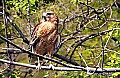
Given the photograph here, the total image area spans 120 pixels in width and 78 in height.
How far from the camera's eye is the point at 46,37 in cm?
525

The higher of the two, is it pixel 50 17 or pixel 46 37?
pixel 50 17

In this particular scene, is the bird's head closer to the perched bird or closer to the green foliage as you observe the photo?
the perched bird

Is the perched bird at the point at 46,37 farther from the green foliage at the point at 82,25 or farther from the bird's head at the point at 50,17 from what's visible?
the green foliage at the point at 82,25

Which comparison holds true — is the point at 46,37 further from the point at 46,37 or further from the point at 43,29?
the point at 43,29

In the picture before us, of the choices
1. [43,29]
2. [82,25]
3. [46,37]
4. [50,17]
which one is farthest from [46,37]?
[82,25]

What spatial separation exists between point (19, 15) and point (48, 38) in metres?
1.58

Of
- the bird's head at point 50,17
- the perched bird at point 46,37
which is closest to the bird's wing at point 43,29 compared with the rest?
the perched bird at point 46,37

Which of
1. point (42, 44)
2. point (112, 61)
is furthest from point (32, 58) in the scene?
point (112, 61)

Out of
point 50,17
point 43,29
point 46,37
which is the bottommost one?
point 46,37

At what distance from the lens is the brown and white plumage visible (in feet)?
17.1

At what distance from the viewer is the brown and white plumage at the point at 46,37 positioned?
520 centimetres

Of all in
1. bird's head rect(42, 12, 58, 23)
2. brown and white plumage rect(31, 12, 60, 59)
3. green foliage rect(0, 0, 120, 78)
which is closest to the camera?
brown and white plumage rect(31, 12, 60, 59)

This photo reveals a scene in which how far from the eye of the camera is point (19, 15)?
6672 mm

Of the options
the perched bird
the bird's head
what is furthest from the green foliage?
the perched bird
